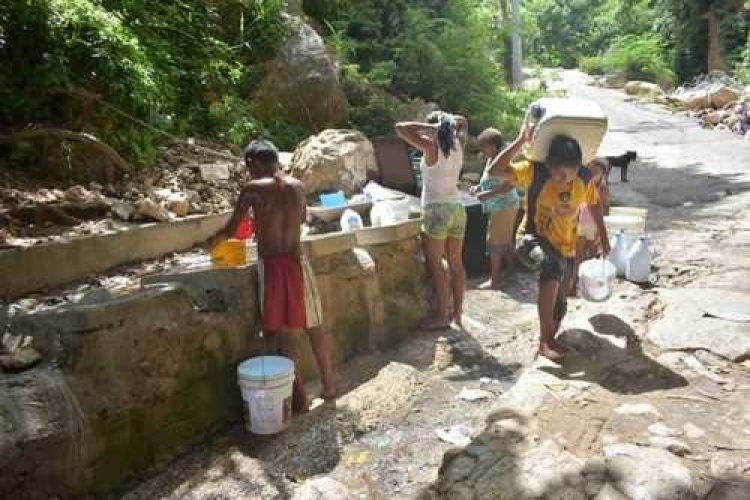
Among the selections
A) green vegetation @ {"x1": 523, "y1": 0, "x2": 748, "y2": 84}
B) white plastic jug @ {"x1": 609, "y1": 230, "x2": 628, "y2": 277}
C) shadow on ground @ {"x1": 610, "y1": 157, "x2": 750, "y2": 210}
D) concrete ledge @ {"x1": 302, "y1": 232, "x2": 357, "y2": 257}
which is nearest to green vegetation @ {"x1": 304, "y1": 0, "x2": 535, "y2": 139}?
shadow on ground @ {"x1": 610, "y1": 157, "x2": 750, "y2": 210}

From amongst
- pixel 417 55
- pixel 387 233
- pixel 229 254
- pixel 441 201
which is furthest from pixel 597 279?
pixel 417 55

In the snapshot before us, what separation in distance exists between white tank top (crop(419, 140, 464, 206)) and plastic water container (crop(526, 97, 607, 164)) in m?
1.04

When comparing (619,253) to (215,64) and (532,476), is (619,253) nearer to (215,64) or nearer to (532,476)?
(532,476)

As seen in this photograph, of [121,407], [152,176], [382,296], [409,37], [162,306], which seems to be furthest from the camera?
[409,37]

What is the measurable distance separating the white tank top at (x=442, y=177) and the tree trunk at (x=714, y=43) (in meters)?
22.7

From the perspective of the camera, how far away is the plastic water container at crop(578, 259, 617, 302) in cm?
489

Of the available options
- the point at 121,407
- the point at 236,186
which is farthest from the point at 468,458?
the point at 236,186

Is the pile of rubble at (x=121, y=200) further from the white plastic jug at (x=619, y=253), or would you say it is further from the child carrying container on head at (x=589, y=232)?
the white plastic jug at (x=619, y=253)

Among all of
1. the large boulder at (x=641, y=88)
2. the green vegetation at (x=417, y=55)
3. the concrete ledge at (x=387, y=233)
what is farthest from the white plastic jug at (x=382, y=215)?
the large boulder at (x=641, y=88)

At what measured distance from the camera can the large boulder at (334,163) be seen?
23.5 feet

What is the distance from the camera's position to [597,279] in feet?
16.0

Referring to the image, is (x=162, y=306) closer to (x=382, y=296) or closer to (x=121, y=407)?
(x=121, y=407)

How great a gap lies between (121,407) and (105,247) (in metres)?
2.03

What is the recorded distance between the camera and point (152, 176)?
264 inches
